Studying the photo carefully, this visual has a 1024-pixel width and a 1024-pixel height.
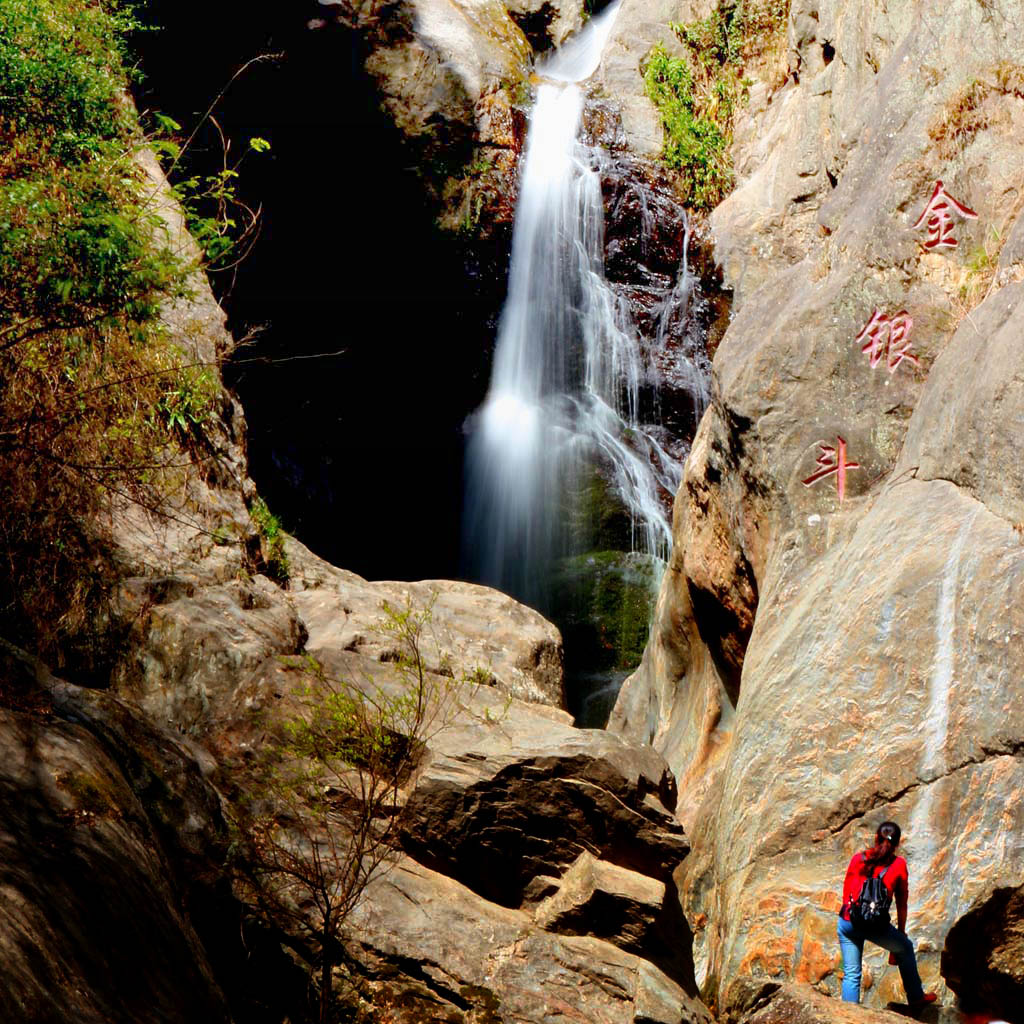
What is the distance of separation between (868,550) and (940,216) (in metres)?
2.73

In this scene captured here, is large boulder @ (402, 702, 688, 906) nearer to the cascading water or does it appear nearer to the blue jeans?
the blue jeans

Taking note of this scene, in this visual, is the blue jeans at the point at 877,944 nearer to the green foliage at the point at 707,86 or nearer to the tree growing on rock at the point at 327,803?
the tree growing on rock at the point at 327,803

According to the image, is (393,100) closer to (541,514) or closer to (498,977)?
(541,514)

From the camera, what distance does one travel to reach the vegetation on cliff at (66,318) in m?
4.75

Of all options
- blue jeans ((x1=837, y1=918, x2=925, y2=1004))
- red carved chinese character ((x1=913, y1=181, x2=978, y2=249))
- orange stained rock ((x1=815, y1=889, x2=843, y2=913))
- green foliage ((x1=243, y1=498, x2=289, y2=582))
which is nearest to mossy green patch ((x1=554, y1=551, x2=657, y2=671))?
green foliage ((x1=243, y1=498, x2=289, y2=582))

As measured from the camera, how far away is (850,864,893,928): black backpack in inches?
192

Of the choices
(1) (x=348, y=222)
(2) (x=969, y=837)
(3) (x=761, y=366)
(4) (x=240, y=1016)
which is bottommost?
(4) (x=240, y=1016)

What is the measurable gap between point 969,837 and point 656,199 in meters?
11.4

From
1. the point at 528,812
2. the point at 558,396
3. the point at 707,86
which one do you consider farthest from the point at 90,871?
the point at 707,86

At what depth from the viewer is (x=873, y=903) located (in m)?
4.90

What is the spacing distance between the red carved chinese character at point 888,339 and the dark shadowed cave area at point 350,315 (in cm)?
813

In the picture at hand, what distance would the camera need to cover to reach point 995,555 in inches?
223

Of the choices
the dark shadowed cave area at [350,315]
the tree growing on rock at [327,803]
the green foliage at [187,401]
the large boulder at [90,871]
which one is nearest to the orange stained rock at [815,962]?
the tree growing on rock at [327,803]

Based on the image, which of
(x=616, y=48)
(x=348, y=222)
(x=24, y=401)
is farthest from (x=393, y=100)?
(x=24, y=401)
